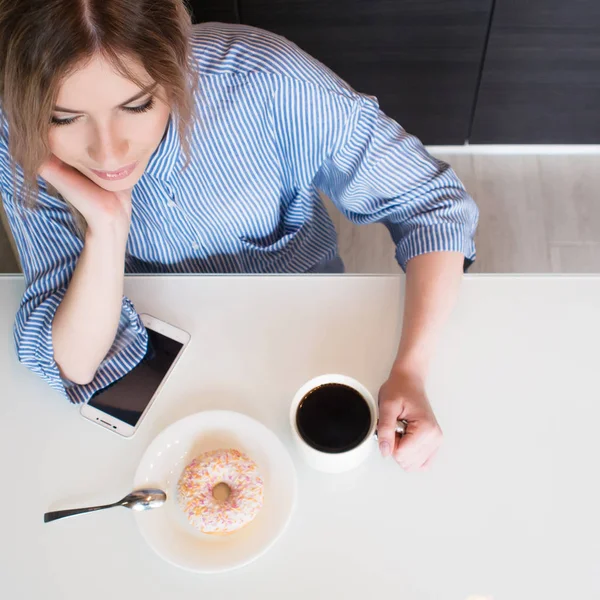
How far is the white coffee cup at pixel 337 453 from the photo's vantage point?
774 mm

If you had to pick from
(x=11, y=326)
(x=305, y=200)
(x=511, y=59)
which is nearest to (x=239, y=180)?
(x=305, y=200)

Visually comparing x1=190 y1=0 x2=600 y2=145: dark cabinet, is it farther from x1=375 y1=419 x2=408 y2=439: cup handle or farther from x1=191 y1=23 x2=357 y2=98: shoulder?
x1=375 y1=419 x2=408 y2=439: cup handle

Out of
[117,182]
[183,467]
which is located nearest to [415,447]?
[183,467]

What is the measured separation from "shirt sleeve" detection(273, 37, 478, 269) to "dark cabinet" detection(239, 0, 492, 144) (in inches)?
32.3

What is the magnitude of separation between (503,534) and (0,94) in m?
0.75

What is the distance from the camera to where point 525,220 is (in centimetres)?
197

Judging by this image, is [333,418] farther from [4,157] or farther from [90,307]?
[4,157]

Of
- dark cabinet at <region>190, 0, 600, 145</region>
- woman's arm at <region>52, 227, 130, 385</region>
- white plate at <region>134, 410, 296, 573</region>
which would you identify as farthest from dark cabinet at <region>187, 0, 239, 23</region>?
white plate at <region>134, 410, 296, 573</region>

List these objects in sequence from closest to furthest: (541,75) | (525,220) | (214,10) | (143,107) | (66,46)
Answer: (66,46)
(143,107)
(214,10)
(541,75)
(525,220)

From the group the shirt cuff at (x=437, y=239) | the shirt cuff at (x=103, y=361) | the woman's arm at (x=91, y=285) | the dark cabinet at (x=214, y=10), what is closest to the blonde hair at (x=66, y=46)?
the woman's arm at (x=91, y=285)

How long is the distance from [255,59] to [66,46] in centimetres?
28

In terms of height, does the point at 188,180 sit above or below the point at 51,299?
above

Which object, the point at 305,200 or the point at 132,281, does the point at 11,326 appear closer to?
the point at 132,281

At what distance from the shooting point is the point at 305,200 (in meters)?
1.08
